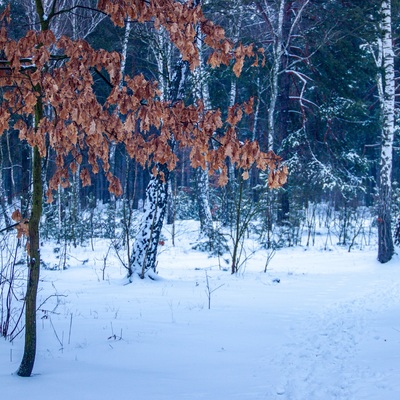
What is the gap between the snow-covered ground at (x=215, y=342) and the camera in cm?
395

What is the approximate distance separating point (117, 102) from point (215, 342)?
10.7ft

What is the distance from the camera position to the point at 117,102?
3.30 meters

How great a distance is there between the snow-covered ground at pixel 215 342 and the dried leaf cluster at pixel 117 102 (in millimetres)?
1780

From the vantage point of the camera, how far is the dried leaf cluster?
3.18 meters

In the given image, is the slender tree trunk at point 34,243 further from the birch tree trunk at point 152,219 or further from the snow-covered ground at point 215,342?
the birch tree trunk at point 152,219

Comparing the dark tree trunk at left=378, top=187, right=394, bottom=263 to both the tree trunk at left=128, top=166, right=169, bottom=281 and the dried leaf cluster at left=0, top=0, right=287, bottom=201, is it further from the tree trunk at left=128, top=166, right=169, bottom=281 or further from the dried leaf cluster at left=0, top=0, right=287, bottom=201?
the dried leaf cluster at left=0, top=0, right=287, bottom=201

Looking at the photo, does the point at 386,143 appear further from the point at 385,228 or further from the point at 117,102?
the point at 117,102

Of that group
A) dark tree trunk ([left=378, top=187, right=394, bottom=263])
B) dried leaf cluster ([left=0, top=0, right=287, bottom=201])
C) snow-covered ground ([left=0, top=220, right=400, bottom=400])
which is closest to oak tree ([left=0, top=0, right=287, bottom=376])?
dried leaf cluster ([left=0, top=0, right=287, bottom=201])

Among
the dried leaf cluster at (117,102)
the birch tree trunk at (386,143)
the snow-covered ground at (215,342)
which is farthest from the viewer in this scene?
the birch tree trunk at (386,143)

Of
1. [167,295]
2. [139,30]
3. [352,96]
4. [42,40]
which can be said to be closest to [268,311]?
[167,295]

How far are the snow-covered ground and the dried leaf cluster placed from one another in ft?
5.84

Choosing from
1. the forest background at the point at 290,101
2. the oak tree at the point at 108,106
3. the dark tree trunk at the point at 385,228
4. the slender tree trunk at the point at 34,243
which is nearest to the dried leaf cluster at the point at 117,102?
the oak tree at the point at 108,106

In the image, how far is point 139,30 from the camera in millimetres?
Result: 10945

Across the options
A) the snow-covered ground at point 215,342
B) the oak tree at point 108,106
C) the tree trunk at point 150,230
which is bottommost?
the snow-covered ground at point 215,342
